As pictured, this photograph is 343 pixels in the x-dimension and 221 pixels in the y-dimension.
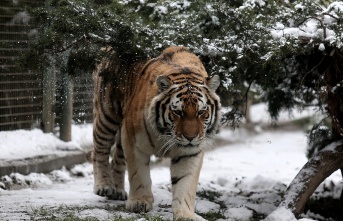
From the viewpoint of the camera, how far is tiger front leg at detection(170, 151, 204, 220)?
5.01 m

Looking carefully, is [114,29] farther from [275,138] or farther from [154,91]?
[275,138]

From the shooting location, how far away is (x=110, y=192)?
6.23m

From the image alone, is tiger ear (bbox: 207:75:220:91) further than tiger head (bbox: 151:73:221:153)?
Yes

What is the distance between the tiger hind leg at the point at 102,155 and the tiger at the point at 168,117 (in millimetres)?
530

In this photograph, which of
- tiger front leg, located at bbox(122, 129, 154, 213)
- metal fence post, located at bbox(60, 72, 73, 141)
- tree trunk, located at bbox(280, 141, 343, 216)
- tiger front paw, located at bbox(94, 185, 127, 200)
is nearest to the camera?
tiger front leg, located at bbox(122, 129, 154, 213)

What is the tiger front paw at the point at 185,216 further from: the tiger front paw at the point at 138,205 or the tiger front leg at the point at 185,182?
the tiger front paw at the point at 138,205

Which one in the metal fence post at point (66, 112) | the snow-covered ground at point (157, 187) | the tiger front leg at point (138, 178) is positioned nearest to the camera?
the tiger front leg at point (138, 178)

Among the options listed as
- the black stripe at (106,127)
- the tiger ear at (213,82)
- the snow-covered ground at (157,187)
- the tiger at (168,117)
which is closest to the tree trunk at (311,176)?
the snow-covered ground at (157,187)

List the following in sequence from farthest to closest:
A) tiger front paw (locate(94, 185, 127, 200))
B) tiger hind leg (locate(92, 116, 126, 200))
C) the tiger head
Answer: tiger hind leg (locate(92, 116, 126, 200)) → tiger front paw (locate(94, 185, 127, 200)) → the tiger head

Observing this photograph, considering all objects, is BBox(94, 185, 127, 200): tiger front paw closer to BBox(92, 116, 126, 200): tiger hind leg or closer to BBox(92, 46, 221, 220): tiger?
BBox(92, 116, 126, 200): tiger hind leg

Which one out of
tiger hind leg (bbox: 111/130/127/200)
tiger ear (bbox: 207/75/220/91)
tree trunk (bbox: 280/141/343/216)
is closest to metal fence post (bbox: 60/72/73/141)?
tiger hind leg (bbox: 111/130/127/200)

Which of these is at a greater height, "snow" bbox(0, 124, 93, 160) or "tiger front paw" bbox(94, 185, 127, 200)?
"snow" bbox(0, 124, 93, 160)

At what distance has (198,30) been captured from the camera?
239 inches

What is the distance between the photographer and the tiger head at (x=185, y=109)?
4844 mm
